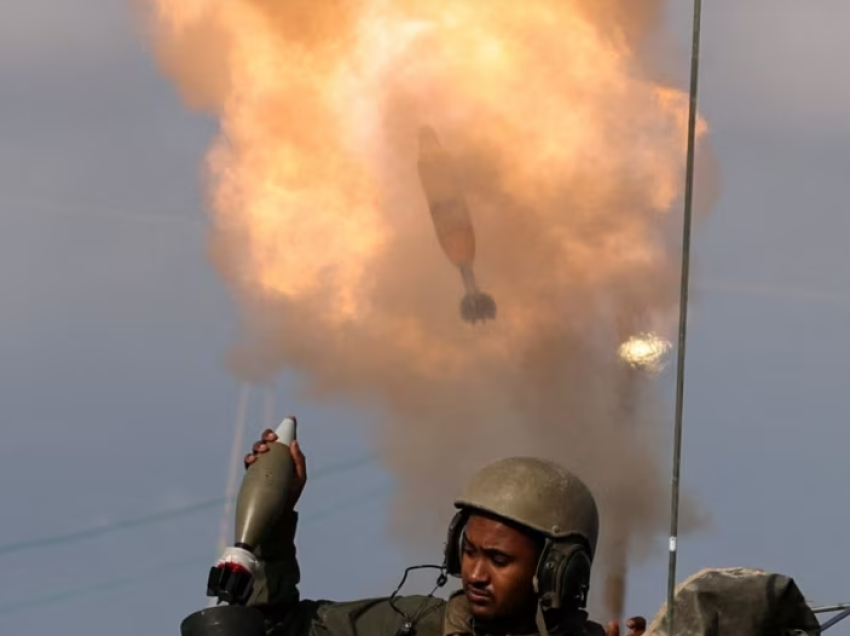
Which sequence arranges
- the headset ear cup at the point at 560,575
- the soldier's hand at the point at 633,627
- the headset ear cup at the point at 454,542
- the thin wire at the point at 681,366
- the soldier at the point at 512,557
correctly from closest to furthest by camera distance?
1. the thin wire at the point at 681,366
2. the headset ear cup at the point at 560,575
3. the soldier at the point at 512,557
4. the headset ear cup at the point at 454,542
5. the soldier's hand at the point at 633,627

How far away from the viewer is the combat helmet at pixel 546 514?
13.4 m

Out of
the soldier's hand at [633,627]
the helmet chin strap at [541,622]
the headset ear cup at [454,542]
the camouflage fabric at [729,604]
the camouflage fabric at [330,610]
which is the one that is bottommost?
the camouflage fabric at [729,604]

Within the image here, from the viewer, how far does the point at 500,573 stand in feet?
44.4

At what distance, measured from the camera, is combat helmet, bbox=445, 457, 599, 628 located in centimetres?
1345

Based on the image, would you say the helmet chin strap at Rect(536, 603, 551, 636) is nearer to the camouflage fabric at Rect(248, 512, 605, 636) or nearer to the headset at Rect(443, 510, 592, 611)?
the headset at Rect(443, 510, 592, 611)

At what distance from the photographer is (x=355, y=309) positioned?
48125 mm

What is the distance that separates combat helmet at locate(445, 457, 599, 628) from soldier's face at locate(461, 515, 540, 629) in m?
0.10

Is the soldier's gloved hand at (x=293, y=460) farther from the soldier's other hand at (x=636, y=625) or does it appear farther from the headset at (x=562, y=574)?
the soldier's other hand at (x=636, y=625)

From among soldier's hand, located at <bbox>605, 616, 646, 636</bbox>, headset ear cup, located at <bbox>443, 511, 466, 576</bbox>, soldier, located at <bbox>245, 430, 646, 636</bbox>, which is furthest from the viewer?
soldier's hand, located at <bbox>605, 616, 646, 636</bbox>

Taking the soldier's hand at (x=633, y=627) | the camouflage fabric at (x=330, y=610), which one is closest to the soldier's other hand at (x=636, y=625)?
the soldier's hand at (x=633, y=627)

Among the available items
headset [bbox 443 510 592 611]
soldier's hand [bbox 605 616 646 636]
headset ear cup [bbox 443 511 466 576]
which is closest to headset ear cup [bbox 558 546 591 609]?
headset [bbox 443 510 592 611]

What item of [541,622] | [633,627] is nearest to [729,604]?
[541,622]

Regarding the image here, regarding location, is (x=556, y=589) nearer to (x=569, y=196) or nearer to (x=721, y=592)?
(x=721, y=592)

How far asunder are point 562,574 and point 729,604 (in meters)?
1.66
